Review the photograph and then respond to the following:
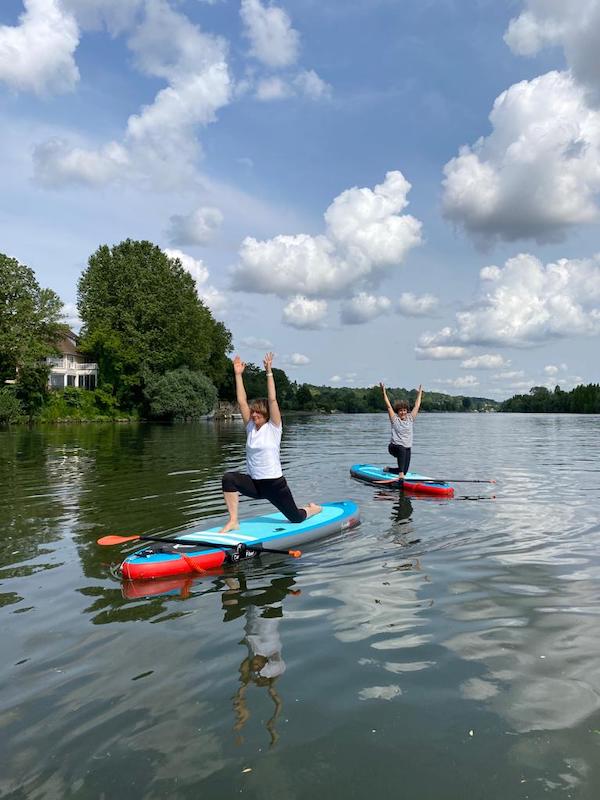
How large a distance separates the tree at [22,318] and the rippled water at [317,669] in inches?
1902

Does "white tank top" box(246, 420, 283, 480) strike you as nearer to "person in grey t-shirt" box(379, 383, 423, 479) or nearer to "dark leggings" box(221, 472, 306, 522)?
"dark leggings" box(221, 472, 306, 522)

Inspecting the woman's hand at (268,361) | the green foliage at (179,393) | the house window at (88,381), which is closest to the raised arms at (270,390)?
the woman's hand at (268,361)

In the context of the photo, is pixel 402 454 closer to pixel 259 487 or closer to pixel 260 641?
pixel 259 487

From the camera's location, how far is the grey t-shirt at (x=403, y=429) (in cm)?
1470

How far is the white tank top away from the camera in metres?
8.42

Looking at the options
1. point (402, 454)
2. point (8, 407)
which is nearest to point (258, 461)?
point (402, 454)

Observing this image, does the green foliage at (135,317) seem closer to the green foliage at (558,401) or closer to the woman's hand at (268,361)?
the woman's hand at (268,361)

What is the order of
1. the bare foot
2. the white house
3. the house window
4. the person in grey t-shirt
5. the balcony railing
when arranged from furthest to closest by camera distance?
the house window → the balcony railing → the white house → the person in grey t-shirt → the bare foot

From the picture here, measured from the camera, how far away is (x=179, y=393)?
200ft

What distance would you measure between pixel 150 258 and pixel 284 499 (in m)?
62.7

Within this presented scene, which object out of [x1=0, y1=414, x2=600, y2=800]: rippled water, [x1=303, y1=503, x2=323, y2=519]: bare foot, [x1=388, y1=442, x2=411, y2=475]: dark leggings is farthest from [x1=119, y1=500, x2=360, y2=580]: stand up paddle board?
[x1=388, y1=442, x2=411, y2=475]: dark leggings

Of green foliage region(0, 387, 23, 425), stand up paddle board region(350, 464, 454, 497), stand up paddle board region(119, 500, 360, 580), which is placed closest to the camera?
stand up paddle board region(119, 500, 360, 580)

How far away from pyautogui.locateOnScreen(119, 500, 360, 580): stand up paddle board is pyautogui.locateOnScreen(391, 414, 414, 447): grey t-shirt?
218 inches

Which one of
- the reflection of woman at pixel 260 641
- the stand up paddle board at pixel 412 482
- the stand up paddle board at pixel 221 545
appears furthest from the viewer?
the stand up paddle board at pixel 412 482
